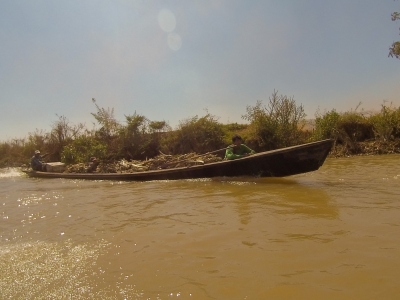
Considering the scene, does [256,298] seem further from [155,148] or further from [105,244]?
[155,148]

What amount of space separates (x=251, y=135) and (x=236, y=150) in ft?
22.2

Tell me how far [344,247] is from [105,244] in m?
2.54

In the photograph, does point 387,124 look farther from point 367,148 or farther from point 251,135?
point 251,135

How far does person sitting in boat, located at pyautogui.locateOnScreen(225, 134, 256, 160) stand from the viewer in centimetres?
838

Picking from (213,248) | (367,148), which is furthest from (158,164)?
(367,148)

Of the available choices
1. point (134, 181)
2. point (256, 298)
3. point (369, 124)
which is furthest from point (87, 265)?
point (369, 124)

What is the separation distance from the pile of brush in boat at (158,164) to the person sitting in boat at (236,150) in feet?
3.61

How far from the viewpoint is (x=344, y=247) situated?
297cm

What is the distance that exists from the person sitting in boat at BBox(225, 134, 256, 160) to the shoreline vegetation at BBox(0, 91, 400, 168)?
453 centimetres

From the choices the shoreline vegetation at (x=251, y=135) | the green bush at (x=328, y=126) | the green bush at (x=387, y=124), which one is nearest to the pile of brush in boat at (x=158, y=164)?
the shoreline vegetation at (x=251, y=135)

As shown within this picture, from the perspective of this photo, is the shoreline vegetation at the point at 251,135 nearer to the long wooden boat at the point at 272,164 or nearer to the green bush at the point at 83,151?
the green bush at the point at 83,151

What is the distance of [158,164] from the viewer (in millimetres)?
11227

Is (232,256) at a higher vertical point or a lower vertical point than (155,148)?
lower

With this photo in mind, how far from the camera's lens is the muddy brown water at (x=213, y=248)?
7.88 ft
